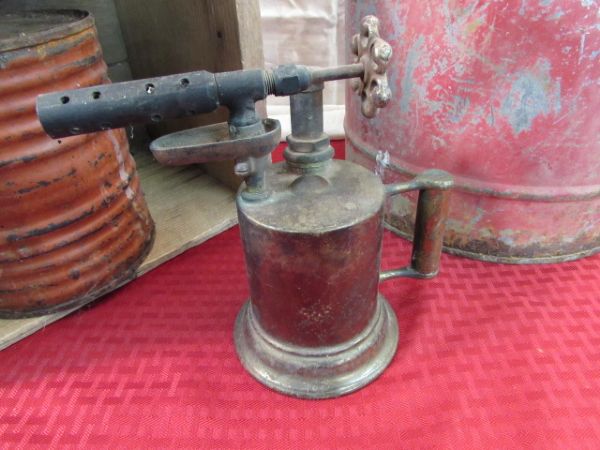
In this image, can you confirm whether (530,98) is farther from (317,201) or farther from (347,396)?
(347,396)

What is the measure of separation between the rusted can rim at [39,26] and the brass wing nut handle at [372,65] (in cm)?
43

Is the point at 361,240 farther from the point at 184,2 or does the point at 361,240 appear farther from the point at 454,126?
the point at 184,2

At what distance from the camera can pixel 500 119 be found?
0.78 m

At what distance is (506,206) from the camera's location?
2.84 ft

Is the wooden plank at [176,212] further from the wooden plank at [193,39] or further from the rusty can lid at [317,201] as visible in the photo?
the rusty can lid at [317,201]

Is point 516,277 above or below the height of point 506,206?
below

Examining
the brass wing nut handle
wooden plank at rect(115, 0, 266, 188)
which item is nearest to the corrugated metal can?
wooden plank at rect(115, 0, 266, 188)

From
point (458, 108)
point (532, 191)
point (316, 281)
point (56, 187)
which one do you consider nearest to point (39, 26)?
point (56, 187)

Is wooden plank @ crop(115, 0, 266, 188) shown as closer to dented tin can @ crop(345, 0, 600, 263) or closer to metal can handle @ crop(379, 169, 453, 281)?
dented tin can @ crop(345, 0, 600, 263)

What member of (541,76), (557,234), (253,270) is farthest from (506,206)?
(253,270)

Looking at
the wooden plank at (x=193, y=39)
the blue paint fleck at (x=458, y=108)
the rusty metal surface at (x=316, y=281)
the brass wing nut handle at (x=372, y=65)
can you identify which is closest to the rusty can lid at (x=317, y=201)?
the rusty metal surface at (x=316, y=281)

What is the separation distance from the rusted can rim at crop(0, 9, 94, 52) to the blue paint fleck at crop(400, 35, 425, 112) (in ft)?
1.76

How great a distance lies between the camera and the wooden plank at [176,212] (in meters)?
0.83

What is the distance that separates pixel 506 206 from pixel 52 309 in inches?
33.5
